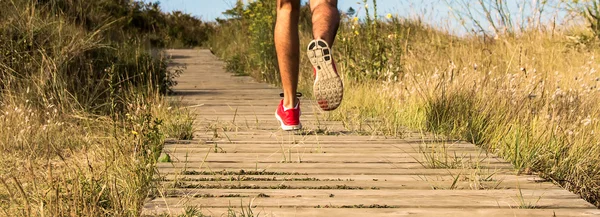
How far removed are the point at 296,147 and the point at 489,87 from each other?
180 centimetres

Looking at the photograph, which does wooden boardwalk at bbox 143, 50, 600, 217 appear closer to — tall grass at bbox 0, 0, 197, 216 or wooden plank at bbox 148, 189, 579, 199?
wooden plank at bbox 148, 189, 579, 199

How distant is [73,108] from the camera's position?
18.7 ft

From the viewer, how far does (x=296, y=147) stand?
379cm

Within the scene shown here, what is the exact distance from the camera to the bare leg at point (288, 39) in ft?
13.0

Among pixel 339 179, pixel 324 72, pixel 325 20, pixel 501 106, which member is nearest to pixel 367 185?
pixel 339 179

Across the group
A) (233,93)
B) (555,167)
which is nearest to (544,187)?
(555,167)

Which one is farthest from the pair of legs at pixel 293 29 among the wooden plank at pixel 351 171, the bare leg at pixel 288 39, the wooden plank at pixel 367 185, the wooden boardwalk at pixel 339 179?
the wooden plank at pixel 367 185

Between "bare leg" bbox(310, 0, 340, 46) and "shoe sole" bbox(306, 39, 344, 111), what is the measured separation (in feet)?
0.23

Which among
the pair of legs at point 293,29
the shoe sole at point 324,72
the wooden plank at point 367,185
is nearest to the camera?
the wooden plank at point 367,185

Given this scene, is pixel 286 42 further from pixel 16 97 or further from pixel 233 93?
pixel 233 93

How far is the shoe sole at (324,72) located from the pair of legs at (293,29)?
0.07 meters

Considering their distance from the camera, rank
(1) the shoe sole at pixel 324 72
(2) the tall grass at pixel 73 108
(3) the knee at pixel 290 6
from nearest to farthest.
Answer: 1. (2) the tall grass at pixel 73 108
2. (1) the shoe sole at pixel 324 72
3. (3) the knee at pixel 290 6

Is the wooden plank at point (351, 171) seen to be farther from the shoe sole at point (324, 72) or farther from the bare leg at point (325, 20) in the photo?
the bare leg at point (325, 20)

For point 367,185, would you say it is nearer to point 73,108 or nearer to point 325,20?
point 325,20
